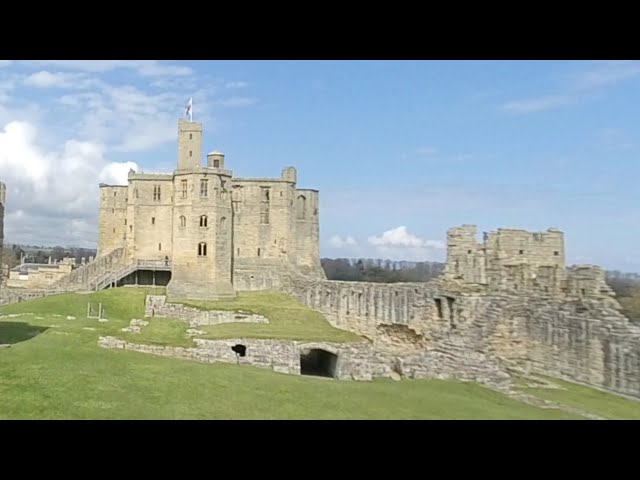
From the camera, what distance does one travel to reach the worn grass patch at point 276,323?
25094 mm

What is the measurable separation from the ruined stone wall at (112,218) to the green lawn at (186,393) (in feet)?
108

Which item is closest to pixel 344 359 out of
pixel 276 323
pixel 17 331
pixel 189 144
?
pixel 276 323

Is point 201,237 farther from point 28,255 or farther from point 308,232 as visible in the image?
point 28,255

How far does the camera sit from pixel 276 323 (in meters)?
30.2

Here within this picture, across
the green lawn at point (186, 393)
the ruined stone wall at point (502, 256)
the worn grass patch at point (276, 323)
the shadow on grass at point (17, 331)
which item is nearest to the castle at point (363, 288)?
the ruined stone wall at point (502, 256)

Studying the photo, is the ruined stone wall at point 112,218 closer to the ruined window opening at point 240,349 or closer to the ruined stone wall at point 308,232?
the ruined stone wall at point 308,232

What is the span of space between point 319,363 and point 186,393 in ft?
56.0

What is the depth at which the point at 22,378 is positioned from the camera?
41.8 feet

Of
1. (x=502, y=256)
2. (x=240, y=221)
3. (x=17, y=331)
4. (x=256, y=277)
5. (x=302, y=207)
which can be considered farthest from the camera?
(x=302, y=207)

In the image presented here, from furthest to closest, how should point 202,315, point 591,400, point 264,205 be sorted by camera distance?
1. point 264,205
2. point 202,315
3. point 591,400

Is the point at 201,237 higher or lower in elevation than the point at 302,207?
lower

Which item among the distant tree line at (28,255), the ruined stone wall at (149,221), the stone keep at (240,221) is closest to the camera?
the stone keep at (240,221)
